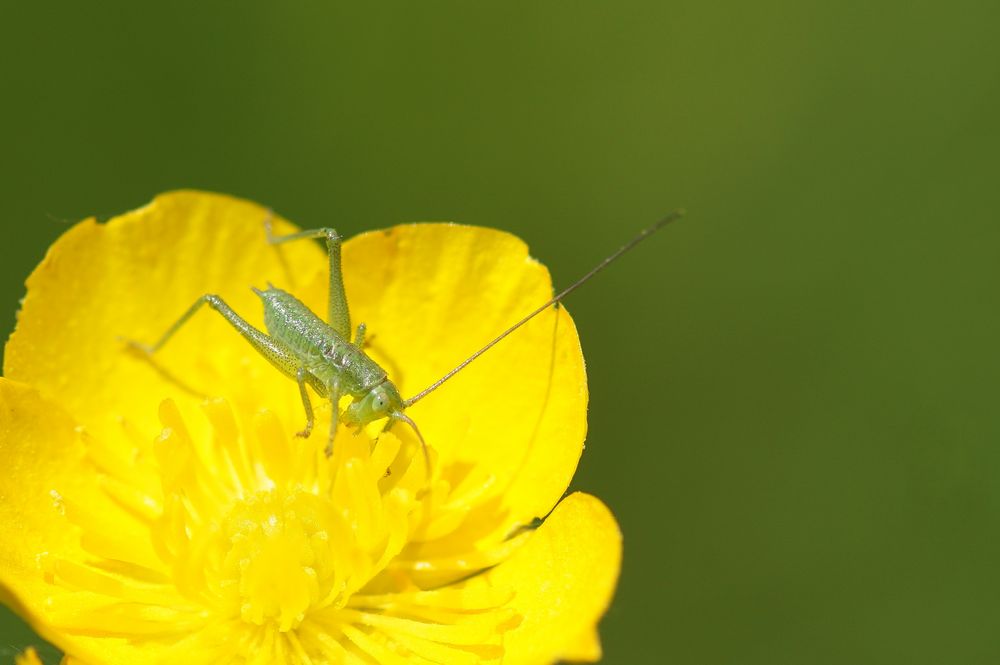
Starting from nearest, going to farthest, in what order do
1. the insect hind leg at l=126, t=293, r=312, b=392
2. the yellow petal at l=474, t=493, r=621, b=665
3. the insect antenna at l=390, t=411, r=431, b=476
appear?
the yellow petal at l=474, t=493, r=621, b=665
the insect antenna at l=390, t=411, r=431, b=476
the insect hind leg at l=126, t=293, r=312, b=392

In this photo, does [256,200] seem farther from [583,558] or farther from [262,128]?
[583,558]

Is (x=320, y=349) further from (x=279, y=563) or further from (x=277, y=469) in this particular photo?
(x=279, y=563)

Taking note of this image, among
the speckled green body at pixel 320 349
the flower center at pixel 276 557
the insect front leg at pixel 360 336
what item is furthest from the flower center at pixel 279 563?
the insect front leg at pixel 360 336

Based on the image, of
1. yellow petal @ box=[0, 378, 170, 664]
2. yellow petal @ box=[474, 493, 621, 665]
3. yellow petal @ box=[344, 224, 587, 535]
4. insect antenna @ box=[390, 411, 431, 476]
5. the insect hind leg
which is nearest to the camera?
yellow petal @ box=[474, 493, 621, 665]

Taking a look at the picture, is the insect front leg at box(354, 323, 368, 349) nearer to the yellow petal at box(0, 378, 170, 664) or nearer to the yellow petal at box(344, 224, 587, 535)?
the yellow petal at box(344, 224, 587, 535)

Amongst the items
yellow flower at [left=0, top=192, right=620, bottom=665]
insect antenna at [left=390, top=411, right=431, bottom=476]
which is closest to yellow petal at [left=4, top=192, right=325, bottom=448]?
yellow flower at [left=0, top=192, right=620, bottom=665]

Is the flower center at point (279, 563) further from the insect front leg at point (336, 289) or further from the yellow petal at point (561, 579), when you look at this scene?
the insect front leg at point (336, 289)
